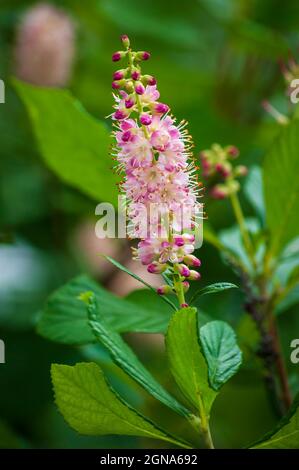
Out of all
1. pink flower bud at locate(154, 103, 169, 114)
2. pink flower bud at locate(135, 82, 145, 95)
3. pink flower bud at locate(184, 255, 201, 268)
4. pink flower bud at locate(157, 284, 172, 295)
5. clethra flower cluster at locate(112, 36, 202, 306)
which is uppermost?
pink flower bud at locate(135, 82, 145, 95)

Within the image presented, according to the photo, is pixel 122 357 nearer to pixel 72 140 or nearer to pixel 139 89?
pixel 139 89

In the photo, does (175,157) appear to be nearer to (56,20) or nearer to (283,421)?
(283,421)

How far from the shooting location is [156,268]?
581 millimetres

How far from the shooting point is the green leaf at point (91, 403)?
0.57 m

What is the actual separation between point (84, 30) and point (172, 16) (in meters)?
0.19

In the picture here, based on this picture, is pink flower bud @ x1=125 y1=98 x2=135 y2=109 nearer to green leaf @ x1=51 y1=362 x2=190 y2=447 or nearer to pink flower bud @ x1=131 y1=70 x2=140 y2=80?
pink flower bud @ x1=131 y1=70 x2=140 y2=80

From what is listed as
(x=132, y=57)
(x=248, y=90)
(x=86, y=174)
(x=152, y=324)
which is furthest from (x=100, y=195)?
(x=248, y=90)

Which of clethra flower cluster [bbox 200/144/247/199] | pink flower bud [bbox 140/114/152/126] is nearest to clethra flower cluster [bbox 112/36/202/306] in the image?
pink flower bud [bbox 140/114/152/126]

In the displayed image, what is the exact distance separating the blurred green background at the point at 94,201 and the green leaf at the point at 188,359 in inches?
13.8

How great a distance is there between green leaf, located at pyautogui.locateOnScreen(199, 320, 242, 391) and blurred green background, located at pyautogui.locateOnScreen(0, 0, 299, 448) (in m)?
0.31

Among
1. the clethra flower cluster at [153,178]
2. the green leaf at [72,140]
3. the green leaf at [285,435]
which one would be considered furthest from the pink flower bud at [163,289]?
the green leaf at [72,140]

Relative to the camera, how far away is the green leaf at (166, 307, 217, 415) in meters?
0.55

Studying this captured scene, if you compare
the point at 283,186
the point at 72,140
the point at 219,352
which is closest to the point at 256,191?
the point at 283,186

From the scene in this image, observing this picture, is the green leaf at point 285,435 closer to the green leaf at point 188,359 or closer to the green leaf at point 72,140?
the green leaf at point 188,359
